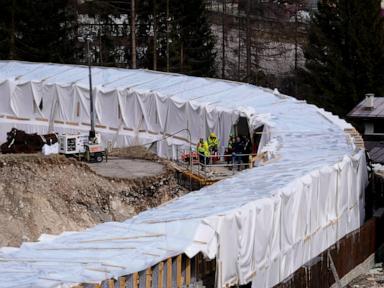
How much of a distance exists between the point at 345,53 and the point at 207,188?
3821 centimetres

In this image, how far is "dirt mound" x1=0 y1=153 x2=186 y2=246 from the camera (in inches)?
1152

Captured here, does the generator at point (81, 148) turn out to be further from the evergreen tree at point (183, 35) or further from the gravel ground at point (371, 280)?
the evergreen tree at point (183, 35)

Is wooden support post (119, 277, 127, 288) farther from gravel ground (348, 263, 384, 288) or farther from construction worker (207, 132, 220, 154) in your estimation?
construction worker (207, 132, 220, 154)

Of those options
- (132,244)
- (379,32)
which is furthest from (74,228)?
(379,32)

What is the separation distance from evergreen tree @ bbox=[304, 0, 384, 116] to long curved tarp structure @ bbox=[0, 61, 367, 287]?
1580 cm

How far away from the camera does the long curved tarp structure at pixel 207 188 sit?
1661 cm

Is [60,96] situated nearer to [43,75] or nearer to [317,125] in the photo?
[43,75]

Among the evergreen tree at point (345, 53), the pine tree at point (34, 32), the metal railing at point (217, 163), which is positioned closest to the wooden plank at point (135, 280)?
the metal railing at point (217, 163)

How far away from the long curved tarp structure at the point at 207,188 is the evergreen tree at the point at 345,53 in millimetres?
15796

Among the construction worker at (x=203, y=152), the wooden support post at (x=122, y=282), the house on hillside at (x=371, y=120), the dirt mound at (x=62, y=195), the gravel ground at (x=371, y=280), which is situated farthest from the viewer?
the house on hillside at (x=371, y=120)

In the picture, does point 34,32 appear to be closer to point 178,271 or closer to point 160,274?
point 178,271

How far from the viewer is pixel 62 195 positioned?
102ft

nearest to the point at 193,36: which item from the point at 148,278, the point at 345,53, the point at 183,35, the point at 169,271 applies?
the point at 183,35

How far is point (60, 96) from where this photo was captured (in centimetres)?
4488
